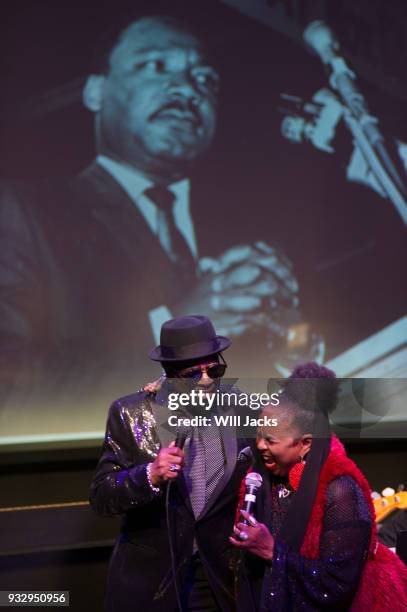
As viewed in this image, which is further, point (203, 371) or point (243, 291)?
point (243, 291)

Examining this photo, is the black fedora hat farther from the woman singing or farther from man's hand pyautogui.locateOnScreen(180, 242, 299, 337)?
man's hand pyautogui.locateOnScreen(180, 242, 299, 337)

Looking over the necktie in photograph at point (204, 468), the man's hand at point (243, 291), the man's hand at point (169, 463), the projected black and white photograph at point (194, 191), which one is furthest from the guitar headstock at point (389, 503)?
the man's hand at point (169, 463)

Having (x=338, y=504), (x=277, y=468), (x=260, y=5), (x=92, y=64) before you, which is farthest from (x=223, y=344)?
(x=260, y=5)

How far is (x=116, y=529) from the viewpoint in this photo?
3631 mm

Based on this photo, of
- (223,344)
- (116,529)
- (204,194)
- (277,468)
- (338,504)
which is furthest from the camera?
(204,194)

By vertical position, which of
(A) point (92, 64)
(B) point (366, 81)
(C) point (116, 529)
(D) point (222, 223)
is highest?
(A) point (92, 64)

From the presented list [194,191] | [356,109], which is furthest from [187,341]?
[356,109]

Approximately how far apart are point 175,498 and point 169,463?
0.25 metres

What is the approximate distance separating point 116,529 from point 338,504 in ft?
7.23

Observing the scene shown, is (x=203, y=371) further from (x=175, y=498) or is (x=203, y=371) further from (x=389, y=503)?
(x=389, y=503)

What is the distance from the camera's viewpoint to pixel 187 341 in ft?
6.36

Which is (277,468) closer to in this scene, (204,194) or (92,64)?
(204,194)

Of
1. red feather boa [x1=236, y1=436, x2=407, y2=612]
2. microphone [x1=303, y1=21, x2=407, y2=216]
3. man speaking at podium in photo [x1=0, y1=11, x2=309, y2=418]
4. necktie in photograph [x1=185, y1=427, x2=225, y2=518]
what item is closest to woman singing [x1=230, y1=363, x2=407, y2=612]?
red feather boa [x1=236, y1=436, x2=407, y2=612]

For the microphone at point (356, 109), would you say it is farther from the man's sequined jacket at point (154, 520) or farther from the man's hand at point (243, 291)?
the man's sequined jacket at point (154, 520)
